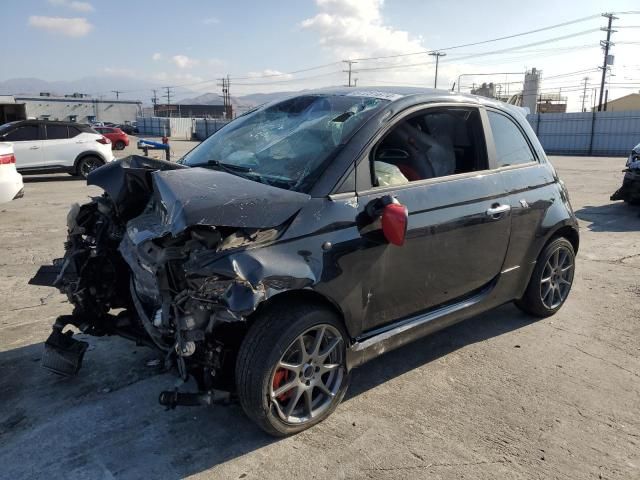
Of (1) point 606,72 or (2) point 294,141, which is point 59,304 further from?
(1) point 606,72

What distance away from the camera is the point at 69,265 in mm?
3342

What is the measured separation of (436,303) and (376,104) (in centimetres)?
137

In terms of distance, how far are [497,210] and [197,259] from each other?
7.33 feet

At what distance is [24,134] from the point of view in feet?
45.7

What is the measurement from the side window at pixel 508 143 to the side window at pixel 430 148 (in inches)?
7.0

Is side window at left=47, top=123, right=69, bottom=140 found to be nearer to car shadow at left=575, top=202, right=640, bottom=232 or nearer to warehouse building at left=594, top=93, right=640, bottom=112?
car shadow at left=575, top=202, right=640, bottom=232

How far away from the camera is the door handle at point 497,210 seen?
3.67 meters

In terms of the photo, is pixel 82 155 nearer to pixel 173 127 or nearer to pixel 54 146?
pixel 54 146

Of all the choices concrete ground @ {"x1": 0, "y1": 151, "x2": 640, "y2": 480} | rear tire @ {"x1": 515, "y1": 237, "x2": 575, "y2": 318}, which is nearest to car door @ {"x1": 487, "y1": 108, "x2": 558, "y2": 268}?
rear tire @ {"x1": 515, "y1": 237, "x2": 575, "y2": 318}

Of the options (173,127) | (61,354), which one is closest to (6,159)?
(61,354)

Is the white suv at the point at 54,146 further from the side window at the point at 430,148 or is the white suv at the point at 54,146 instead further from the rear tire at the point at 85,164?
the side window at the point at 430,148

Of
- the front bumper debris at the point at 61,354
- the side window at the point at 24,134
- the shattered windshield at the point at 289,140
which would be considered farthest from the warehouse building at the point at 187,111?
the front bumper debris at the point at 61,354

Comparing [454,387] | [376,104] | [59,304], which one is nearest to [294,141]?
[376,104]

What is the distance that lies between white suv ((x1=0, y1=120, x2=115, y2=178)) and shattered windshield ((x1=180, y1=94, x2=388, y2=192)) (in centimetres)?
1186
